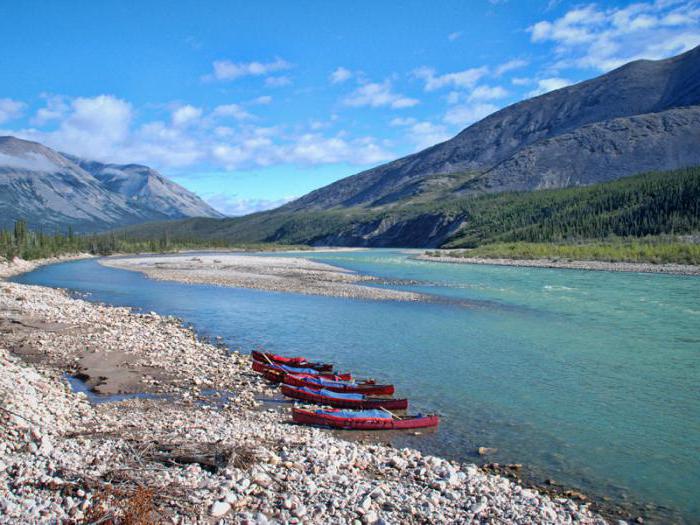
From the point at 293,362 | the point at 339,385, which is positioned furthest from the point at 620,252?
the point at 339,385

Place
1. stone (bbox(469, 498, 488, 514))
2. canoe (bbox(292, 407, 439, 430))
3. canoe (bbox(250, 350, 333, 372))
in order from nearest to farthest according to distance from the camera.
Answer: stone (bbox(469, 498, 488, 514)), canoe (bbox(292, 407, 439, 430)), canoe (bbox(250, 350, 333, 372))

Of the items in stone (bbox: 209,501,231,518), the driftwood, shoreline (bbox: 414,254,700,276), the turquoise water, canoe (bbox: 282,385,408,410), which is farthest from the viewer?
shoreline (bbox: 414,254,700,276)

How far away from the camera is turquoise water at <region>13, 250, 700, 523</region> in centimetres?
1466

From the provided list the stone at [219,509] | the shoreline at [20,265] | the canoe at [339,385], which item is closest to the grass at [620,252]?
the canoe at [339,385]

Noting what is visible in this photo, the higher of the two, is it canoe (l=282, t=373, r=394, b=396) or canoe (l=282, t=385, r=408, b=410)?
canoe (l=282, t=373, r=394, b=396)

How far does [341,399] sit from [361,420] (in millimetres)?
2271

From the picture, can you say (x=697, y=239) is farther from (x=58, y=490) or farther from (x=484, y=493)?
(x=58, y=490)

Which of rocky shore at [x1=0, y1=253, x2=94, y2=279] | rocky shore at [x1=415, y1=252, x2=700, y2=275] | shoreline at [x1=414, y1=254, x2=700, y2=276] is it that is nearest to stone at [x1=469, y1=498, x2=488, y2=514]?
shoreline at [x1=414, y1=254, x2=700, y2=276]

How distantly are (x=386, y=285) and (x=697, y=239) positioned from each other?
246 feet

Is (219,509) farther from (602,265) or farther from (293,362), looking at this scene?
(602,265)

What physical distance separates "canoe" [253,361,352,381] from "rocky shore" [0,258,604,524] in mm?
2170

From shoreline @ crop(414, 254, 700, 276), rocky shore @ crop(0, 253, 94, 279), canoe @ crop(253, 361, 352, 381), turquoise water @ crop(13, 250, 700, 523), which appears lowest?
turquoise water @ crop(13, 250, 700, 523)

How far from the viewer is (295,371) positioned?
69.8 ft

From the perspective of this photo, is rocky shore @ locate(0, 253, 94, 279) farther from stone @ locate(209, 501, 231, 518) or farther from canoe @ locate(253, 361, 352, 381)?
stone @ locate(209, 501, 231, 518)
